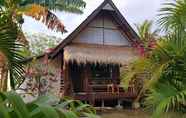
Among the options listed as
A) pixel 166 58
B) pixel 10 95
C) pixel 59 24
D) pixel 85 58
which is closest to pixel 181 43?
pixel 166 58

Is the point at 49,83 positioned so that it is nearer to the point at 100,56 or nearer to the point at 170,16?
the point at 100,56

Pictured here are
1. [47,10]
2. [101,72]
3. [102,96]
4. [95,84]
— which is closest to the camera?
[47,10]

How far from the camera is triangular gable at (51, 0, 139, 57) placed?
19.1 metres

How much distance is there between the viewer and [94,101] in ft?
62.4

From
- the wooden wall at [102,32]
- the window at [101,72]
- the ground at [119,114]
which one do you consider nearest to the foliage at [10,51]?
the ground at [119,114]

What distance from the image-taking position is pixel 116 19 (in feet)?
66.6

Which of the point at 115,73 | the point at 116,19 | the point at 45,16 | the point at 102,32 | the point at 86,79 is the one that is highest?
the point at 116,19

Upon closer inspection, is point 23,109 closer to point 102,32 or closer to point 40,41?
point 102,32

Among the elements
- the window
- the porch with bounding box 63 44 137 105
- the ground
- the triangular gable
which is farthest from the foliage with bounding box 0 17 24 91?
the window

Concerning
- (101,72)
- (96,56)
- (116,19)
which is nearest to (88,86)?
(96,56)

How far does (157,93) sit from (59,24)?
13.1 meters

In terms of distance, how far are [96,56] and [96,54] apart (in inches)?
3.5

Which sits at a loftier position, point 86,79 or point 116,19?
point 116,19

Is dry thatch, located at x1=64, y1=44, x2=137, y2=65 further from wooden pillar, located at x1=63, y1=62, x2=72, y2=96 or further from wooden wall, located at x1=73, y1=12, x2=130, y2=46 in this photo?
wooden pillar, located at x1=63, y1=62, x2=72, y2=96
